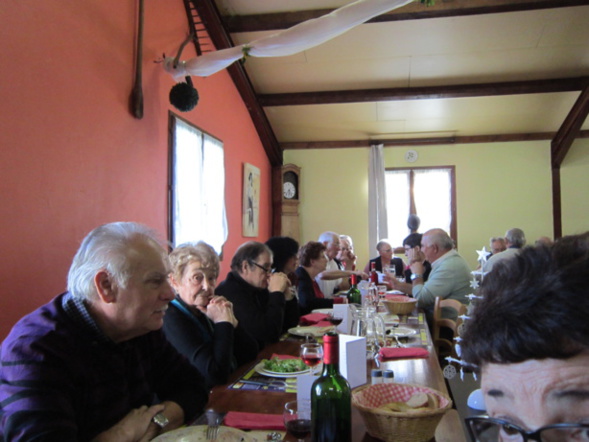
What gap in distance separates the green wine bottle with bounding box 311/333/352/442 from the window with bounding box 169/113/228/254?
132 inches

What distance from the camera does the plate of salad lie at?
200cm

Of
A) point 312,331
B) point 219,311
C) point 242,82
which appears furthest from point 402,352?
point 242,82

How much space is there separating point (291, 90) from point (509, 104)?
10.7 feet

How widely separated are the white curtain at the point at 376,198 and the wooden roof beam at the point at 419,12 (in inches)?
131

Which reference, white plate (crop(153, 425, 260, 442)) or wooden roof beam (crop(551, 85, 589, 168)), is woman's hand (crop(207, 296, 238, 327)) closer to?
white plate (crop(153, 425, 260, 442))

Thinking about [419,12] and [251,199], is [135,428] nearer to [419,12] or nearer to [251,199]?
[419,12]

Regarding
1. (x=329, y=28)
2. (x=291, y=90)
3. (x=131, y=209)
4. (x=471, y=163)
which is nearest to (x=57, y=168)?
(x=131, y=209)

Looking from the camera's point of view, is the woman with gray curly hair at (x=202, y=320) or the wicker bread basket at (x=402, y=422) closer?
the wicker bread basket at (x=402, y=422)

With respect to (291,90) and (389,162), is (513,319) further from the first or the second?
(389,162)

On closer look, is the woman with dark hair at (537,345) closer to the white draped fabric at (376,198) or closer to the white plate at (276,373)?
the white plate at (276,373)

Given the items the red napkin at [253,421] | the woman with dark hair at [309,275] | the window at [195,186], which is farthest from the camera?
the window at [195,186]

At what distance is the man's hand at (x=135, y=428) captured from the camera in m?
1.40

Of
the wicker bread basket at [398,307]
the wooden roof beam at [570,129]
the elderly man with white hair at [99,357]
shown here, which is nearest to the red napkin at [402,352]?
the elderly man with white hair at [99,357]

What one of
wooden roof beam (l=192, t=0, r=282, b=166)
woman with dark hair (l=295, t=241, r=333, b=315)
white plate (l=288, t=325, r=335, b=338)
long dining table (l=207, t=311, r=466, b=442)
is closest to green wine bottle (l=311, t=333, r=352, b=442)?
long dining table (l=207, t=311, r=466, b=442)
